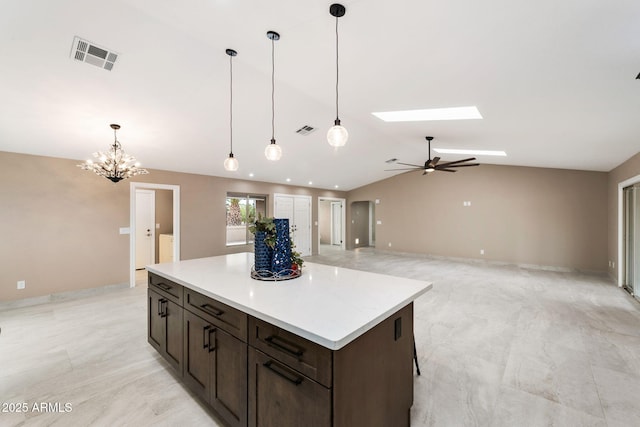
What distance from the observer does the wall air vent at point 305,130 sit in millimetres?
4556

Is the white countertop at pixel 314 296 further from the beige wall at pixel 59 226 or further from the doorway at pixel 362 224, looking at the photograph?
the doorway at pixel 362 224

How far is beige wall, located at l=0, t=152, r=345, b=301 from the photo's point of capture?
3.92 m

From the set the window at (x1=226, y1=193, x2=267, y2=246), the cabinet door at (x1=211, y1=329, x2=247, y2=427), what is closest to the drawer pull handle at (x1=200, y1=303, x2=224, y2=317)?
the cabinet door at (x1=211, y1=329, x2=247, y2=427)

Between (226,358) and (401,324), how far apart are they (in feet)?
3.69

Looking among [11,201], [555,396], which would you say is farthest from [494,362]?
[11,201]

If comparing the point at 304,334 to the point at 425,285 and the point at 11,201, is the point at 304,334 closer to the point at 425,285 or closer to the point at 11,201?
the point at 425,285

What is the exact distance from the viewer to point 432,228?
8.46 metres

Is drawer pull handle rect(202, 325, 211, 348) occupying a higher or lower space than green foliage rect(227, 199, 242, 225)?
lower

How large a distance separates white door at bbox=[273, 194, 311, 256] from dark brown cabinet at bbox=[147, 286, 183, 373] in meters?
5.37

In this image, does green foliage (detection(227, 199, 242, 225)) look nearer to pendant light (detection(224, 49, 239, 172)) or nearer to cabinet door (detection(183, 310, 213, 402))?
pendant light (detection(224, 49, 239, 172))

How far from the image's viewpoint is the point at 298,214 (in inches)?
337

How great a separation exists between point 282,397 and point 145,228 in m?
6.71

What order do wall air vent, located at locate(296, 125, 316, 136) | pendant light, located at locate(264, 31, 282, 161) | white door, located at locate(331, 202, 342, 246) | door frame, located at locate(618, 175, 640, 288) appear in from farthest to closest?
white door, located at locate(331, 202, 342, 246) → door frame, located at locate(618, 175, 640, 288) → wall air vent, located at locate(296, 125, 316, 136) → pendant light, located at locate(264, 31, 282, 161)

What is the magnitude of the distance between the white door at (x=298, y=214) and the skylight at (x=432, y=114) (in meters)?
4.62
